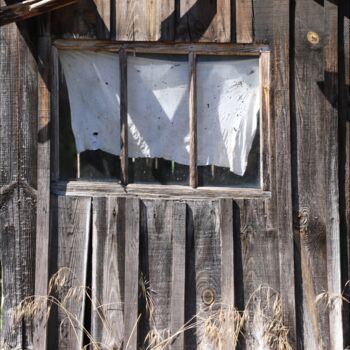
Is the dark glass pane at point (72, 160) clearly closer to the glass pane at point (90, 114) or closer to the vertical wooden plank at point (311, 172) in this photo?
the glass pane at point (90, 114)

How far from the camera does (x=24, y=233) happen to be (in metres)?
5.01

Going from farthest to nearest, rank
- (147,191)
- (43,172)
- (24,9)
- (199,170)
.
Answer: (199,170) < (147,191) < (43,172) < (24,9)

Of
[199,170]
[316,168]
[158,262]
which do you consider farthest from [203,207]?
[316,168]

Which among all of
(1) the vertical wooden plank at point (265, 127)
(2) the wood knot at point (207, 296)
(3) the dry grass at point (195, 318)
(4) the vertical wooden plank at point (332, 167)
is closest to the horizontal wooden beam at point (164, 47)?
(1) the vertical wooden plank at point (265, 127)

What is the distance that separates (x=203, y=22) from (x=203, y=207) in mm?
1305

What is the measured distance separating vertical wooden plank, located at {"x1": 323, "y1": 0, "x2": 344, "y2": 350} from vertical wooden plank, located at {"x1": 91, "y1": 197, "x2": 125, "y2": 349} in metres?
1.47

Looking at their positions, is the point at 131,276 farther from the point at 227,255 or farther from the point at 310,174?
the point at 310,174

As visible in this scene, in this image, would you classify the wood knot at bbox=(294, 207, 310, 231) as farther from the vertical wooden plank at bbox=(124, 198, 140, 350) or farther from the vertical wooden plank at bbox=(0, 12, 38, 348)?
the vertical wooden plank at bbox=(0, 12, 38, 348)

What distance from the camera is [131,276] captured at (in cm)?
501

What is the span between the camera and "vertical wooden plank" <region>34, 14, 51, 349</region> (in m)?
4.97

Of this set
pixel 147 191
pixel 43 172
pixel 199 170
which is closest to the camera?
pixel 43 172

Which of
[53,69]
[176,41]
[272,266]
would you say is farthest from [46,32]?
[272,266]

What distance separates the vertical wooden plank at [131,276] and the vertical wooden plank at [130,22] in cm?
119

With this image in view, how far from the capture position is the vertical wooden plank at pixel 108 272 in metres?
5.02
